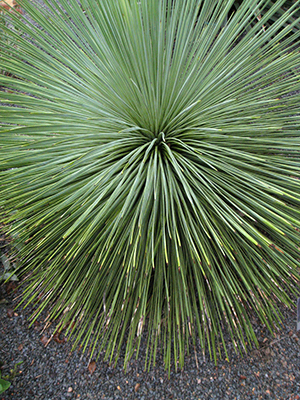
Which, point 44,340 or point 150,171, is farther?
point 44,340

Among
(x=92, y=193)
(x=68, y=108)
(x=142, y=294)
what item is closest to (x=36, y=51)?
(x=68, y=108)

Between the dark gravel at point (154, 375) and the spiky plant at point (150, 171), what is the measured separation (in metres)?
0.16

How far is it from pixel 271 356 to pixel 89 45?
1.74 m

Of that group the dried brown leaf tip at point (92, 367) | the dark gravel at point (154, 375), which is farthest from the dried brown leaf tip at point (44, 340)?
the dried brown leaf tip at point (92, 367)

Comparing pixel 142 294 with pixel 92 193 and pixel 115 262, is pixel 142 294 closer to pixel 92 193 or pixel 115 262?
pixel 115 262

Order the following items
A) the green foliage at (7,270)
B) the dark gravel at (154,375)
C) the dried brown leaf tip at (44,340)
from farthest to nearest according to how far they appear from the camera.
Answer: the green foliage at (7,270)
the dried brown leaf tip at (44,340)
the dark gravel at (154,375)

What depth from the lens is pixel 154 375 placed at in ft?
4.50

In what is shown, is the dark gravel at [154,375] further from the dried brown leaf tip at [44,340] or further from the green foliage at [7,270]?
the green foliage at [7,270]

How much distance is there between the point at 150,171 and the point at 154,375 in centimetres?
94

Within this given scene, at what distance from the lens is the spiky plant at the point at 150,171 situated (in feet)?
3.72

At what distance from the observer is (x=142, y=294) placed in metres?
1.16

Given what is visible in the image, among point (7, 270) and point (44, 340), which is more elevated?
point (7, 270)

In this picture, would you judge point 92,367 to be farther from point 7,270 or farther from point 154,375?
point 7,270

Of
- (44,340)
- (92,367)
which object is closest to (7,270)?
(44,340)
